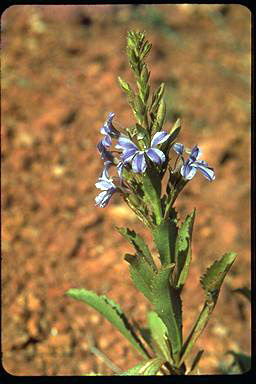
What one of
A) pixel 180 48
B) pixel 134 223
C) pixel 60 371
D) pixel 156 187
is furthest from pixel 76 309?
pixel 180 48

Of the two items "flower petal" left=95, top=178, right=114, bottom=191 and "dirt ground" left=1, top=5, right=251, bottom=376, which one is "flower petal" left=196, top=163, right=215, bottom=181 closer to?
"flower petal" left=95, top=178, right=114, bottom=191

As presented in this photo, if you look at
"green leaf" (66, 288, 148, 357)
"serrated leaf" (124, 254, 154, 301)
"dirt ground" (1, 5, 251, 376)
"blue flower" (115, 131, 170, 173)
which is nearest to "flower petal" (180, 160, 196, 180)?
"blue flower" (115, 131, 170, 173)

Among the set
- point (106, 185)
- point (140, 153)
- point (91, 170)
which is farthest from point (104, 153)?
point (91, 170)

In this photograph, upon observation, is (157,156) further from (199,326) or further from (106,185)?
(199,326)

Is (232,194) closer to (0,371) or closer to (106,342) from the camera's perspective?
(106,342)

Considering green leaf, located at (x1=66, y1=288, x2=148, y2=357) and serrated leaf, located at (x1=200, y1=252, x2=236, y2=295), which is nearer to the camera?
serrated leaf, located at (x1=200, y1=252, x2=236, y2=295)

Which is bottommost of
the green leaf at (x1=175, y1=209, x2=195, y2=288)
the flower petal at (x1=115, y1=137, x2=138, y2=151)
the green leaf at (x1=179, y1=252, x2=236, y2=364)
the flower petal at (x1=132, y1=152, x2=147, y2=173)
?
the green leaf at (x1=179, y1=252, x2=236, y2=364)
